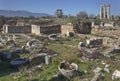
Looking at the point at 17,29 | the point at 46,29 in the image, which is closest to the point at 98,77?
the point at 46,29

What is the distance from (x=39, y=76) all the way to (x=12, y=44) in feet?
29.4

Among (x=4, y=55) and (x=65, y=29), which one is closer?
(x=4, y=55)

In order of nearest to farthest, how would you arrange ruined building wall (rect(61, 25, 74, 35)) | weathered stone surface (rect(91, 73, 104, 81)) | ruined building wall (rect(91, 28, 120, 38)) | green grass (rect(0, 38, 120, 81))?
1. weathered stone surface (rect(91, 73, 104, 81))
2. green grass (rect(0, 38, 120, 81))
3. ruined building wall (rect(91, 28, 120, 38))
4. ruined building wall (rect(61, 25, 74, 35))

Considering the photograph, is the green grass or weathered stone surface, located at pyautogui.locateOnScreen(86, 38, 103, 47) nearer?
the green grass

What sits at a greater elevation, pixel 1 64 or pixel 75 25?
pixel 75 25

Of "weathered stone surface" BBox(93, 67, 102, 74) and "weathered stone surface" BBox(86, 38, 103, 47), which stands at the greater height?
"weathered stone surface" BBox(86, 38, 103, 47)

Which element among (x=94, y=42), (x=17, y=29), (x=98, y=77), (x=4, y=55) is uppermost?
(x=17, y=29)

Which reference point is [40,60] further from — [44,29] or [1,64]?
[44,29]

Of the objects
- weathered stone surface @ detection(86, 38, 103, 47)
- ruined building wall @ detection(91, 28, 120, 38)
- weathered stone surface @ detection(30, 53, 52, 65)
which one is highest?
ruined building wall @ detection(91, 28, 120, 38)

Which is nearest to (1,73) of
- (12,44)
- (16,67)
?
(16,67)

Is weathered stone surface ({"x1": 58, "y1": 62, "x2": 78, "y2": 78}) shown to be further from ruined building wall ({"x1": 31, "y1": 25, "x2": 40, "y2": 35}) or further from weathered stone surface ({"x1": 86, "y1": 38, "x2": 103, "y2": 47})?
ruined building wall ({"x1": 31, "y1": 25, "x2": 40, "y2": 35})

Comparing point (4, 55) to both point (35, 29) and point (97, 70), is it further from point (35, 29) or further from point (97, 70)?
point (35, 29)

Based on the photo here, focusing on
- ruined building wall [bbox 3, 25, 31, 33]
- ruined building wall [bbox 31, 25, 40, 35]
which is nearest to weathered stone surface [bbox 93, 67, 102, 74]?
ruined building wall [bbox 31, 25, 40, 35]

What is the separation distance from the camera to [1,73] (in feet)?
45.6
